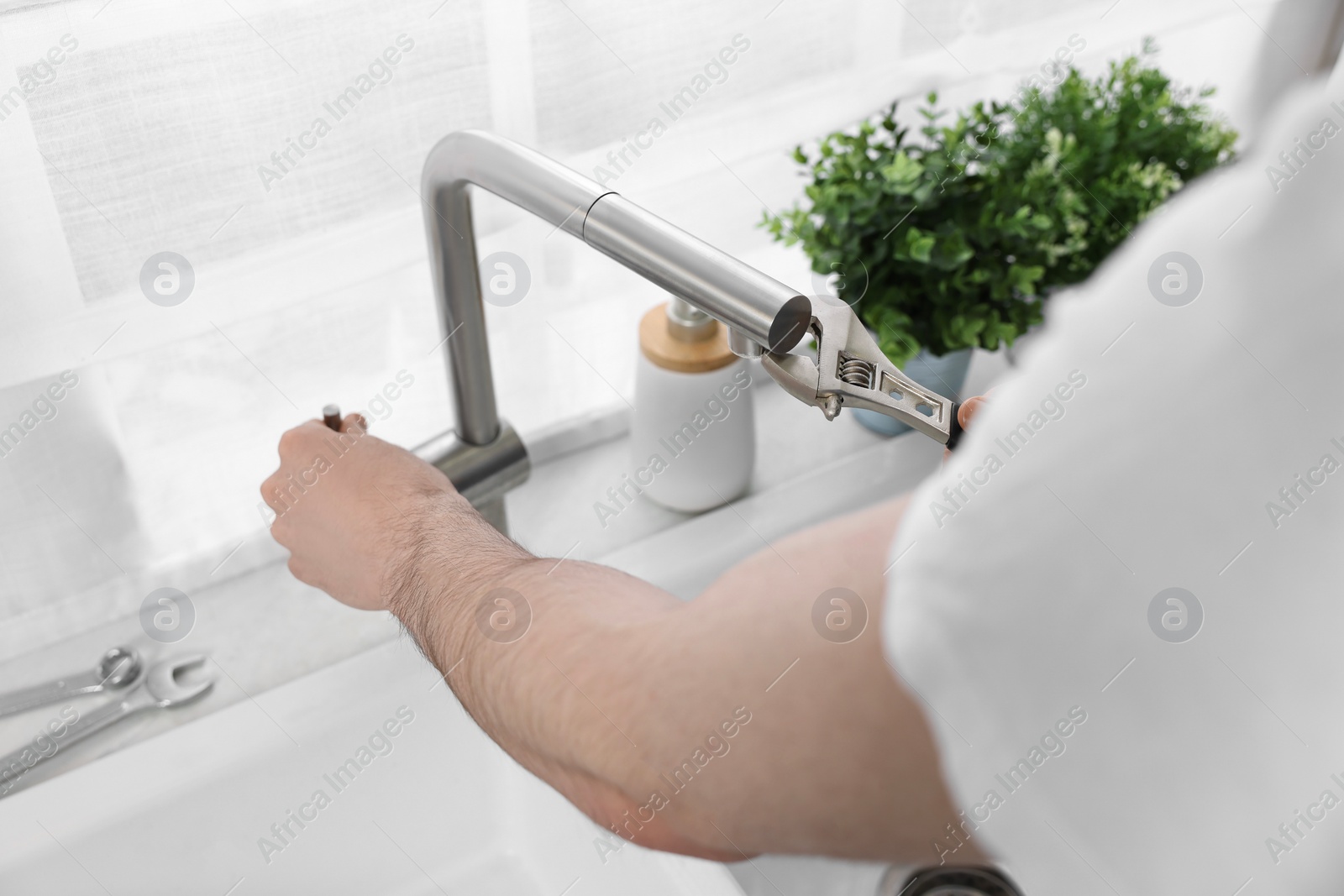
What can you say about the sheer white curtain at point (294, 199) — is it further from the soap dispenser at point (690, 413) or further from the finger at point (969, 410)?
the finger at point (969, 410)

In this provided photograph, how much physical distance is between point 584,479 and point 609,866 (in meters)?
0.27

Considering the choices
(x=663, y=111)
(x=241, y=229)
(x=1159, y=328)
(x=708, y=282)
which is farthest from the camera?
(x=663, y=111)

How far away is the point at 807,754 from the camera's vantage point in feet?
0.91

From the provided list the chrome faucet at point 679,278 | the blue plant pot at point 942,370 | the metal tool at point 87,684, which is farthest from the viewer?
the blue plant pot at point 942,370

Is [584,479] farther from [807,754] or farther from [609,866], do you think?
[807,754]

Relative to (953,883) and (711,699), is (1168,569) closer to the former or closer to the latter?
(711,699)

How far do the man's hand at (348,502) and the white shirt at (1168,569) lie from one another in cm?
30

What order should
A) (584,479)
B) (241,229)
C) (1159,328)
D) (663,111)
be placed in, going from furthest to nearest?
(584,479), (663,111), (241,229), (1159,328)

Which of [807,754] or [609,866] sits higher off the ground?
[807,754]

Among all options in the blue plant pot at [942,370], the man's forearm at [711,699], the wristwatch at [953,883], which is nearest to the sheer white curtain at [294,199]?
the blue plant pot at [942,370]

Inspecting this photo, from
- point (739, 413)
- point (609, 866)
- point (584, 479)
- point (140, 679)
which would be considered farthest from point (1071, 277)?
point (140, 679)

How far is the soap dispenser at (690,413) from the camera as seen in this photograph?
0.67 metres

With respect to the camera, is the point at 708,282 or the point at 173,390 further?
the point at 173,390

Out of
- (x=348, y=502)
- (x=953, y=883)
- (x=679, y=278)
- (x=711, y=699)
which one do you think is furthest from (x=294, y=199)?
(x=953, y=883)
